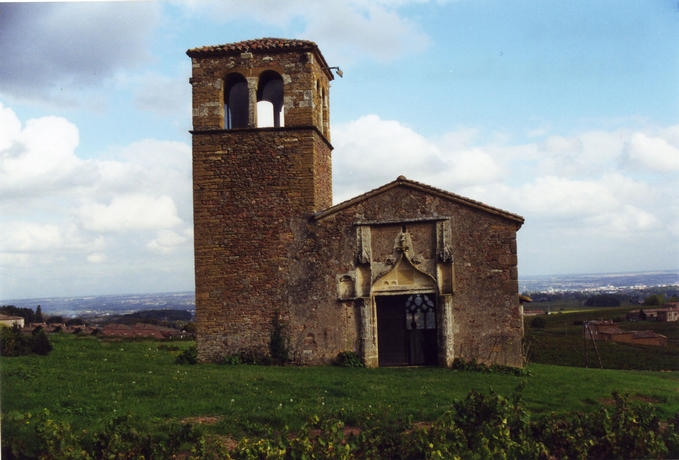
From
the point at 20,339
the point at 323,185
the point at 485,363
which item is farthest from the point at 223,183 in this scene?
the point at 485,363

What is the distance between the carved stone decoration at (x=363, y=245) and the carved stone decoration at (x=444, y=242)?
2039 millimetres

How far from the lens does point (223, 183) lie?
19375 mm

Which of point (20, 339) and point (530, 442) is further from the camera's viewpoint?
point (20, 339)

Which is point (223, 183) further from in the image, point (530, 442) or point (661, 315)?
point (661, 315)

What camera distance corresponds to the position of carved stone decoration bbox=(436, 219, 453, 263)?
17984mm

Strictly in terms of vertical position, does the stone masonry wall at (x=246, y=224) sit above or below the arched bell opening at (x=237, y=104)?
below

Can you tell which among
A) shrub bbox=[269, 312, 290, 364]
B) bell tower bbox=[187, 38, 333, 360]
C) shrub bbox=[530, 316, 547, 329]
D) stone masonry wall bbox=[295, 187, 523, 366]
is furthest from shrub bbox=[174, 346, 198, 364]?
shrub bbox=[530, 316, 547, 329]

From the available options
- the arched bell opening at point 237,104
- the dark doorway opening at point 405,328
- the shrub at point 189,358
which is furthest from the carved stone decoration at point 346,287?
the arched bell opening at point 237,104

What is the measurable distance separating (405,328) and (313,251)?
3.79m

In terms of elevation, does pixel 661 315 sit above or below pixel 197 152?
below

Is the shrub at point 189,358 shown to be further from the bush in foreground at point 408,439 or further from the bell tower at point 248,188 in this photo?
the bush in foreground at point 408,439

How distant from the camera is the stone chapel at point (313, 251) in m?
18.0

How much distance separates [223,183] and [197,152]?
1.31 m

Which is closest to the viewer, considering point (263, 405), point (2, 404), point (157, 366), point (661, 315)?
point (2, 404)
